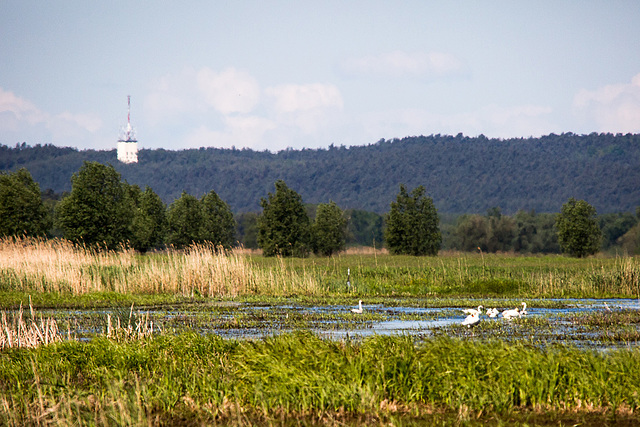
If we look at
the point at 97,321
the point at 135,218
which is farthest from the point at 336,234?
the point at 97,321

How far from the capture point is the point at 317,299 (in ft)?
84.0

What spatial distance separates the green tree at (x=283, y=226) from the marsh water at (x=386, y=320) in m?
33.3

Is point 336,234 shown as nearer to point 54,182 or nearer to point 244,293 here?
point 244,293

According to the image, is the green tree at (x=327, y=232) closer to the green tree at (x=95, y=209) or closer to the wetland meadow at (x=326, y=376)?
the green tree at (x=95, y=209)

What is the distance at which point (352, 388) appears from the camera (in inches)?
330

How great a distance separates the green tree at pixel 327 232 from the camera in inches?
2479

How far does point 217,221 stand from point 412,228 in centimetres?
1662

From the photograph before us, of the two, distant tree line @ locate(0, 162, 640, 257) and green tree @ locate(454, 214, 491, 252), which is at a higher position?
distant tree line @ locate(0, 162, 640, 257)

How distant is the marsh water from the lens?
15.0m

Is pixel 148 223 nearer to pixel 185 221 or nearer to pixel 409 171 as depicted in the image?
pixel 185 221

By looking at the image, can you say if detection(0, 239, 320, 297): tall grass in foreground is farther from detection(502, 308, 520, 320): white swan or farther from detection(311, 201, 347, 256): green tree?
detection(311, 201, 347, 256): green tree

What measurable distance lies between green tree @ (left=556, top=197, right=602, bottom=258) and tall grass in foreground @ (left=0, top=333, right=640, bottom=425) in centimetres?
4899

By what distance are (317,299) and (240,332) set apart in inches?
380

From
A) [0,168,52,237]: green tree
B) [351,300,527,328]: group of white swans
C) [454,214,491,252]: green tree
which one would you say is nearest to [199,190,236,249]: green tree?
[0,168,52,237]: green tree
